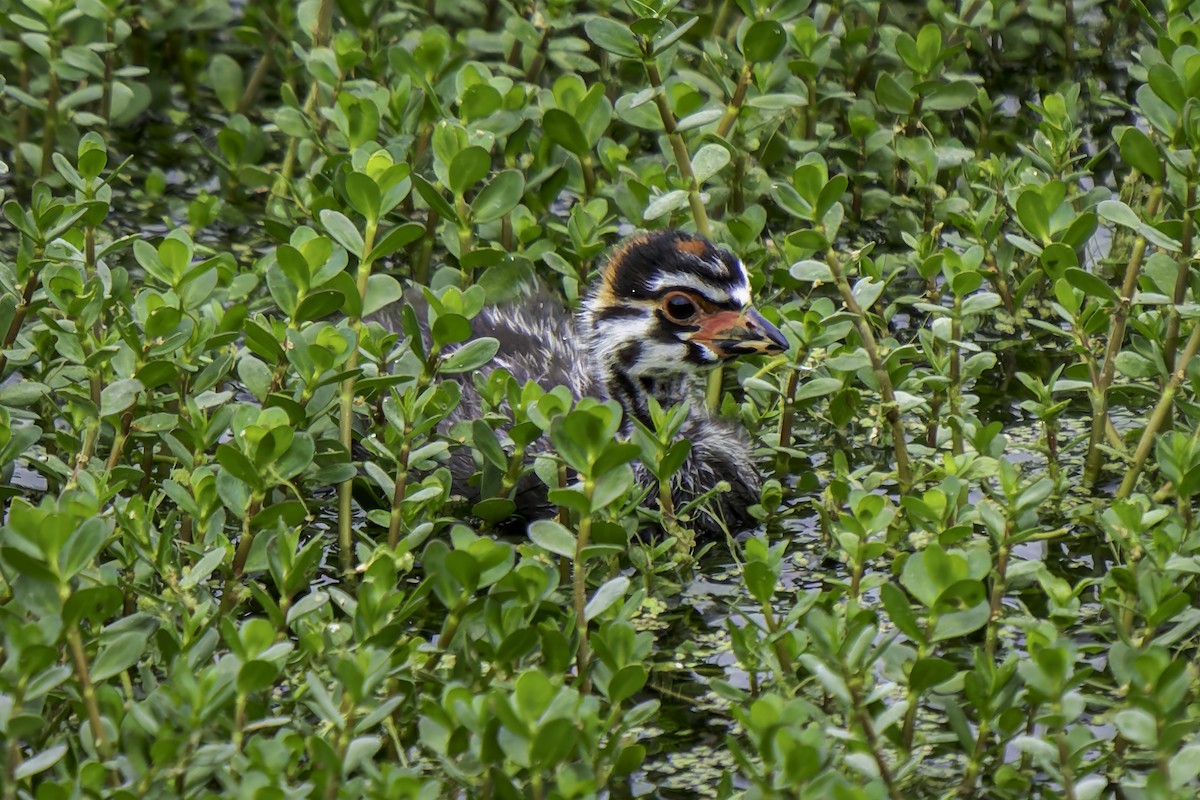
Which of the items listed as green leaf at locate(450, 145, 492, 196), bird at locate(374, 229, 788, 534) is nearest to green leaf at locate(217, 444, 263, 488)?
bird at locate(374, 229, 788, 534)

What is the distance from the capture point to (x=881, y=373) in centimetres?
525

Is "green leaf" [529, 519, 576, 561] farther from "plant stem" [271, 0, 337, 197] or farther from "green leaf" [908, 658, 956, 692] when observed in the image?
"plant stem" [271, 0, 337, 197]

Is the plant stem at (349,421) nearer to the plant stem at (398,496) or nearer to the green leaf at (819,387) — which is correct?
the plant stem at (398,496)

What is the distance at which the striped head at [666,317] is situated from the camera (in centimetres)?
581

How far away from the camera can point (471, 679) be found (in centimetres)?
419

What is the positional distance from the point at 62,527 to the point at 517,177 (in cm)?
219

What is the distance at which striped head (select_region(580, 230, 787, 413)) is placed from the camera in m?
5.81

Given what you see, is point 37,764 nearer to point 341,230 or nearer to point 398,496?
point 398,496

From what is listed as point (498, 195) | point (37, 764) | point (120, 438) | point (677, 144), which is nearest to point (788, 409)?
point (677, 144)

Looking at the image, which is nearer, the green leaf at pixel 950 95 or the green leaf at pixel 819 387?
the green leaf at pixel 819 387

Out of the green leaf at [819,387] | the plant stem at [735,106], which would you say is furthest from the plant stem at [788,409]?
the plant stem at [735,106]

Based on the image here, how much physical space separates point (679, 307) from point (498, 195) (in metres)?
0.77

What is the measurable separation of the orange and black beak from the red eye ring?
5 cm

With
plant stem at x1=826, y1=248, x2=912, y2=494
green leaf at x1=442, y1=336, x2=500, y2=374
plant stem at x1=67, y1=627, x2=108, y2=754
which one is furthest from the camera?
plant stem at x1=826, y1=248, x2=912, y2=494
